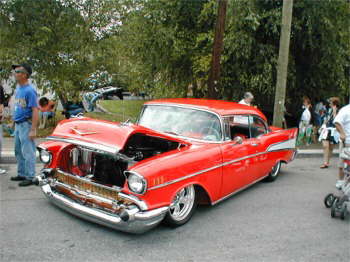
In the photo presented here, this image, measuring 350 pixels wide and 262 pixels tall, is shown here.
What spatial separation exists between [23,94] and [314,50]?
30.4 ft

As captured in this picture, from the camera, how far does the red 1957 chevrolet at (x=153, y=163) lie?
3.41 meters

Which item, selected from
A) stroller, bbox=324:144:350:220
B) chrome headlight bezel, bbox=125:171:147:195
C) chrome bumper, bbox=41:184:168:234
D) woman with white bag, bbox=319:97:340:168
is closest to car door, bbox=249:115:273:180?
stroller, bbox=324:144:350:220

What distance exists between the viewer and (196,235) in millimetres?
3705

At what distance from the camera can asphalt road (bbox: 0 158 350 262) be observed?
10.6 feet

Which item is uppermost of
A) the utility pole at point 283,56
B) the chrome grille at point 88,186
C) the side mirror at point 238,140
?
the utility pole at point 283,56

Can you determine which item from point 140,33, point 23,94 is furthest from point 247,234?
point 140,33

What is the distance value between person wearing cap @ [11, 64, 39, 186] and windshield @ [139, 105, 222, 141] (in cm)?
163

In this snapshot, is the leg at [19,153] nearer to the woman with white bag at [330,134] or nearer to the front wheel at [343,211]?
the front wheel at [343,211]

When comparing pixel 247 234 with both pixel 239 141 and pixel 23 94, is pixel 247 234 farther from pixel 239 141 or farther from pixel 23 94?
pixel 23 94

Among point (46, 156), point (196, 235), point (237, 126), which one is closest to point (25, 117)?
point (46, 156)

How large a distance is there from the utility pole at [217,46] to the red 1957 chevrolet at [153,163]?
9.57 ft

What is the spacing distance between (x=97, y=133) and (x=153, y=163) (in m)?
0.74

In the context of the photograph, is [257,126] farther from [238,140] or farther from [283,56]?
[283,56]

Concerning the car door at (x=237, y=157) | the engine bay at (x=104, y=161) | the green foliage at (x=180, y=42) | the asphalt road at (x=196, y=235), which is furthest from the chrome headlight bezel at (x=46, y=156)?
the green foliage at (x=180, y=42)
